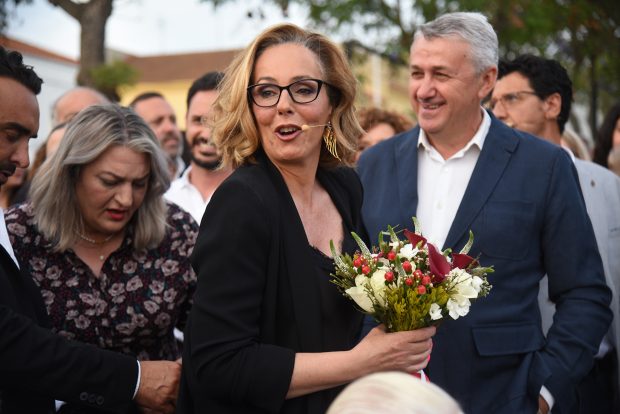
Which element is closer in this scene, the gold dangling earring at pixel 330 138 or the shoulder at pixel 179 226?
the gold dangling earring at pixel 330 138

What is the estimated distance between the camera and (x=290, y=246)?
10.0 ft

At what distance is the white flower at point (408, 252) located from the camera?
3.10m

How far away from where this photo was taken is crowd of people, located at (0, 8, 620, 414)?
2.98m

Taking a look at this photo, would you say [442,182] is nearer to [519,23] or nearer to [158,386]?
[158,386]

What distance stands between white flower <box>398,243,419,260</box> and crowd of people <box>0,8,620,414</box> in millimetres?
281

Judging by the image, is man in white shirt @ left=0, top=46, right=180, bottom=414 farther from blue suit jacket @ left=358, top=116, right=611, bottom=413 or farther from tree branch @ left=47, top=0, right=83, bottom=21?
tree branch @ left=47, top=0, right=83, bottom=21

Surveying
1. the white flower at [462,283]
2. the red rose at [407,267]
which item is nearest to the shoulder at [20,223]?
the red rose at [407,267]

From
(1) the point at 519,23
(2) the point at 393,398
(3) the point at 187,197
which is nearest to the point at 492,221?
(2) the point at 393,398

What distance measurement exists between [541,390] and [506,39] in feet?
55.5

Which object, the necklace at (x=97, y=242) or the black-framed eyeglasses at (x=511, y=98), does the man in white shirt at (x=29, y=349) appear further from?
the black-framed eyeglasses at (x=511, y=98)

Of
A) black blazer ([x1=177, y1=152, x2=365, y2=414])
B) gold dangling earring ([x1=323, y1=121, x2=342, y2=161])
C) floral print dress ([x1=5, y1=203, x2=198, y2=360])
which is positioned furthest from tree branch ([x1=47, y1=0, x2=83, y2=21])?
black blazer ([x1=177, y1=152, x2=365, y2=414])

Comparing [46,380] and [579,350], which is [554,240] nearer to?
[579,350]

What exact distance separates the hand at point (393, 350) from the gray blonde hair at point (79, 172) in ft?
5.66

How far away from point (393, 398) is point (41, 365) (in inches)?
79.1
